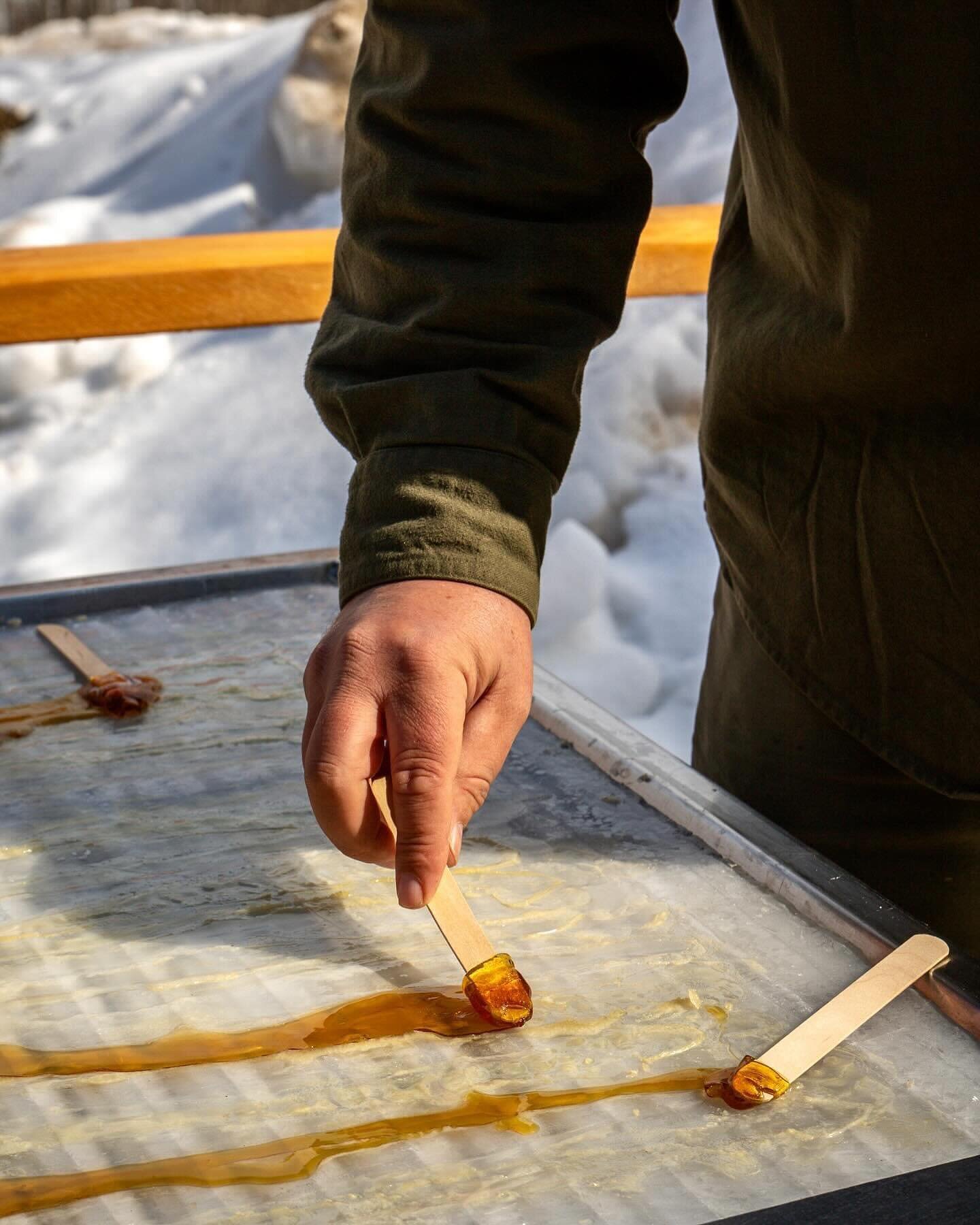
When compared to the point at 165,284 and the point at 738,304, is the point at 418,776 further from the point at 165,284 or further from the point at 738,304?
the point at 165,284

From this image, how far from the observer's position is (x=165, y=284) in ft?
5.26

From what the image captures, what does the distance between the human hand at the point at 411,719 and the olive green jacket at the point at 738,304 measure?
3 cm

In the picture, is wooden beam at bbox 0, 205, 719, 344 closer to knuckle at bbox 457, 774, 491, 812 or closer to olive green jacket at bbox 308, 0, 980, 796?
olive green jacket at bbox 308, 0, 980, 796

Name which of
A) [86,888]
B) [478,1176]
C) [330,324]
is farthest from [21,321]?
[478,1176]

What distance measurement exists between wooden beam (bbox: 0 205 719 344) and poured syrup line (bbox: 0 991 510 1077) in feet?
3.44

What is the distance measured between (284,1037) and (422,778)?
0.55ft

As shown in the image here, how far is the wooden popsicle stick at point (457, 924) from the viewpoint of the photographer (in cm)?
76

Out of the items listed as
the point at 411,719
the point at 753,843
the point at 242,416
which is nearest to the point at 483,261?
the point at 411,719

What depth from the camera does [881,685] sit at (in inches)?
36.7

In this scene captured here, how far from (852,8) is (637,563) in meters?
1.85

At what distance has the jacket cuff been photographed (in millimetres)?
778

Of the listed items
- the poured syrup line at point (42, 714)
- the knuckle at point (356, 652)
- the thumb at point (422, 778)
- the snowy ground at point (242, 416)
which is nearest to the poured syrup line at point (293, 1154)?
the thumb at point (422, 778)

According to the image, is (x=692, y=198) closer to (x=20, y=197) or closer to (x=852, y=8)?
(x=20, y=197)

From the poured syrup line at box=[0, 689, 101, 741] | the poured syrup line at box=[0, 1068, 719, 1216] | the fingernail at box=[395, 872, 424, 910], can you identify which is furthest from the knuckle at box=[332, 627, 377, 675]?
the poured syrup line at box=[0, 689, 101, 741]
